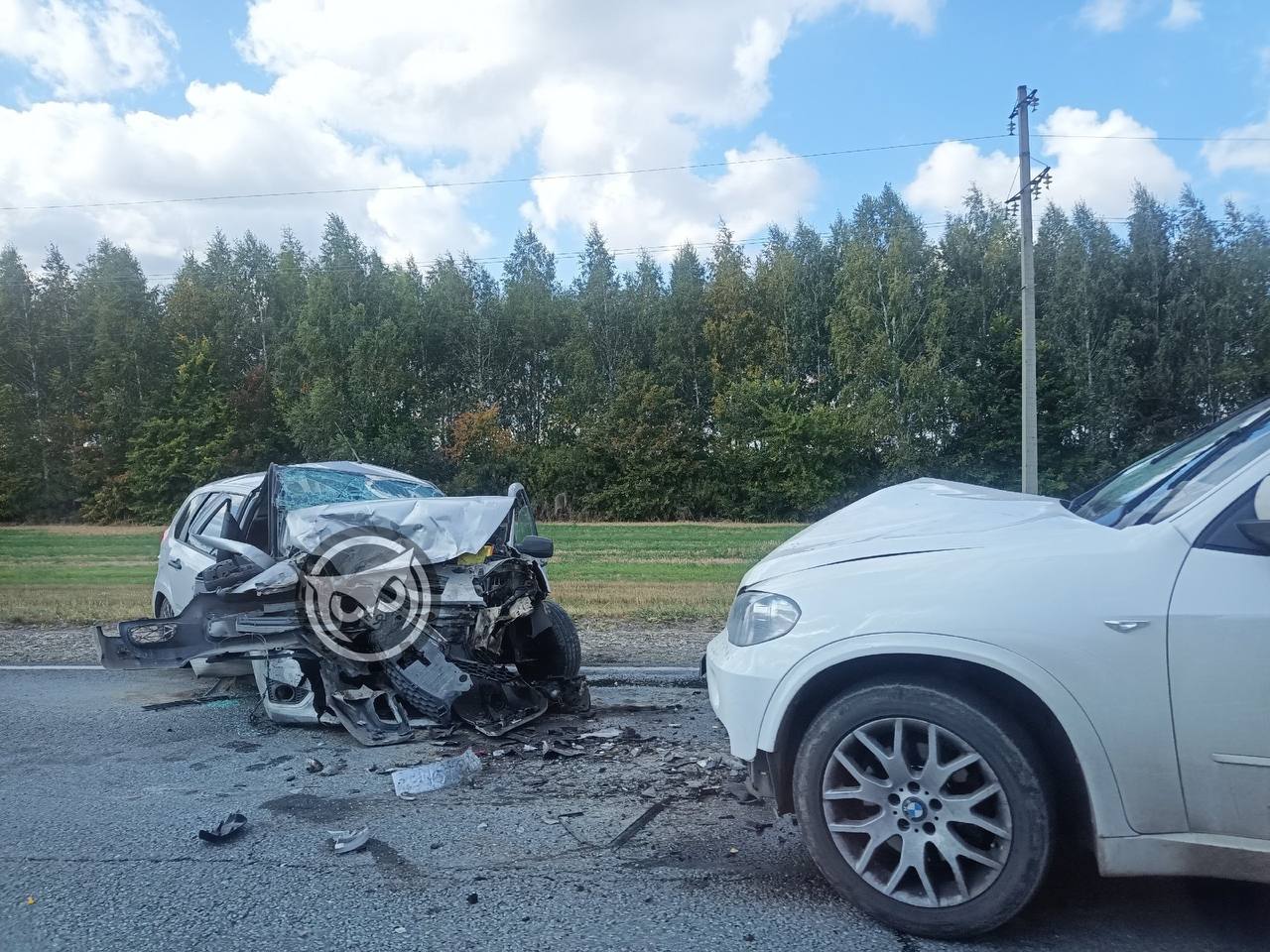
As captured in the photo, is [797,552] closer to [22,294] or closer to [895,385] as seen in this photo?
[895,385]

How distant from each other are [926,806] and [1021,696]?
18.8 inches

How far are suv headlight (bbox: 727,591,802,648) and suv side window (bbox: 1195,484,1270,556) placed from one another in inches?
51.0

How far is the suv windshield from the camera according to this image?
10.2ft

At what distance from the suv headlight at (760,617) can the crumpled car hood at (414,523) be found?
268 cm

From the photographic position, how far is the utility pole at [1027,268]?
18875 mm

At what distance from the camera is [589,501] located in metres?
43.4

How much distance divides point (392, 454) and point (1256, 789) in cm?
4215

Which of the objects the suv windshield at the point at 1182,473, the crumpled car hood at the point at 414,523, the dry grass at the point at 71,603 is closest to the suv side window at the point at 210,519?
the crumpled car hood at the point at 414,523

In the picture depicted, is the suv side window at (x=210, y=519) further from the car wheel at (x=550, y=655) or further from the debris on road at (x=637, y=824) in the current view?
the debris on road at (x=637, y=824)

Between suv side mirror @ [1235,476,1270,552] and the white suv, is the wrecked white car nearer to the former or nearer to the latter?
the white suv

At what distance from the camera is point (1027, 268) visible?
1873 centimetres

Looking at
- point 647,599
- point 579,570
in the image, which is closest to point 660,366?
point 579,570

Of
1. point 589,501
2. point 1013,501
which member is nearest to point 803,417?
point 589,501

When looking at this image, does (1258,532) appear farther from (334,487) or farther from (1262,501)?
(334,487)
